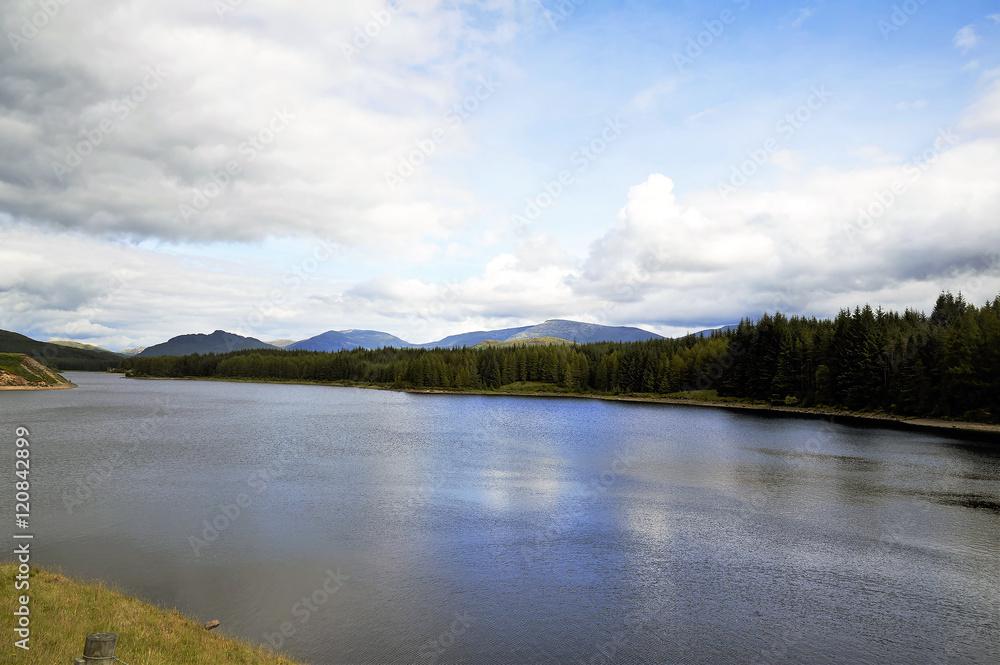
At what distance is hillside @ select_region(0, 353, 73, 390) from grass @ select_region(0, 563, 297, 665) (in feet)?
533

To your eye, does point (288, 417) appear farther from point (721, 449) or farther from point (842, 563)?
point (842, 563)

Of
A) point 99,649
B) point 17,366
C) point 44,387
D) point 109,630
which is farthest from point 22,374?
point 99,649

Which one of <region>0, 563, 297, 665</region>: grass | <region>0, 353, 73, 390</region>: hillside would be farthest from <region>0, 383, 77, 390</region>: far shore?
<region>0, 563, 297, 665</region>: grass

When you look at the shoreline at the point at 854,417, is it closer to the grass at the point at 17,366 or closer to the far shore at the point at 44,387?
the far shore at the point at 44,387

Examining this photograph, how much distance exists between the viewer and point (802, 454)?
180ft

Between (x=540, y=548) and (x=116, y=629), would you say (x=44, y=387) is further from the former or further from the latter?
(x=116, y=629)

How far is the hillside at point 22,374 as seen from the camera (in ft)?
448

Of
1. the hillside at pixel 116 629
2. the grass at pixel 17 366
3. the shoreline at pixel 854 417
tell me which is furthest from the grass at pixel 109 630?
the grass at pixel 17 366

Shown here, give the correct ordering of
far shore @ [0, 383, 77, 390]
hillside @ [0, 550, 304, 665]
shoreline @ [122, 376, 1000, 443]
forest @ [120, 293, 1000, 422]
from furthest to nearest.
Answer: far shore @ [0, 383, 77, 390]
forest @ [120, 293, 1000, 422]
shoreline @ [122, 376, 1000, 443]
hillside @ [0, 550, 304, 665]

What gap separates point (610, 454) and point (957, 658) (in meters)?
37.5

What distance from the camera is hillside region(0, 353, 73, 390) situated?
137 m

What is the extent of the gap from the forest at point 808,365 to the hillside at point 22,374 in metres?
102

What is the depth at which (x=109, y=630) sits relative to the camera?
13.4 metres

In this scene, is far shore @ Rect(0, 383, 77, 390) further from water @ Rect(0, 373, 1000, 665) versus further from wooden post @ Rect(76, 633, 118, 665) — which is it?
wooden post @ Rect(76, 633, 118, 665)
